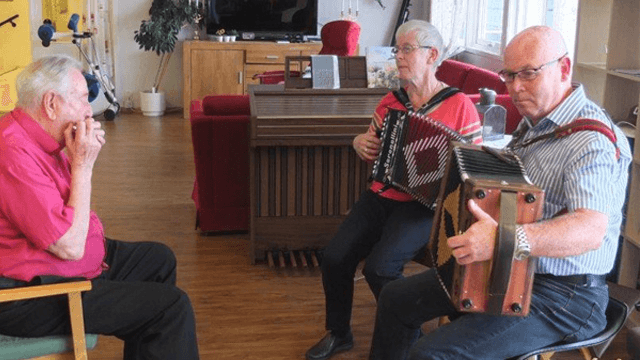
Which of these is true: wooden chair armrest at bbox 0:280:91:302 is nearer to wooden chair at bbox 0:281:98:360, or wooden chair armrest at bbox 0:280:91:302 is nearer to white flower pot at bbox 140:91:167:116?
wooden chair at bbox 0:281:98:360

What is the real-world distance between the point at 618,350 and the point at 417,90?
54.2 inches

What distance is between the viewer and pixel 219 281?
4160mm

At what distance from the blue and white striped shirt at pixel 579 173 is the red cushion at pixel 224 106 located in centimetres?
261

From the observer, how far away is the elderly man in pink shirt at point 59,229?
239 cm

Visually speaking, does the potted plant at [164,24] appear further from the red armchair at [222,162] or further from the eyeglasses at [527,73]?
the eyeglasses at [527,73]

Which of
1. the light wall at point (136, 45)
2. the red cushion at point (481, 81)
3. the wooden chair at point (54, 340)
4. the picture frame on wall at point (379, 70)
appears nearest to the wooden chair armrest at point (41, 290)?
the wooden chair at point (54, 340)

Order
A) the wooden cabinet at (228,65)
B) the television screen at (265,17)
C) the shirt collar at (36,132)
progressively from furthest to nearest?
the television screen at (265,17)
the wooden cabinet at (228,65)
the shirt collar at (36,132)

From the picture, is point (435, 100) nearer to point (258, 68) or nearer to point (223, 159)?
point (223, 159)

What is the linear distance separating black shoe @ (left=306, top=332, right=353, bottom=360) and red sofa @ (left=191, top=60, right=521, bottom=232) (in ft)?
5.09


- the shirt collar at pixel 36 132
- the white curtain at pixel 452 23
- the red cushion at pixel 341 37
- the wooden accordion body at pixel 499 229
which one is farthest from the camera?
the white curtain at pixel 452 23

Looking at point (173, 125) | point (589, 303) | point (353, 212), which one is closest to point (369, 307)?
point (353, 212)

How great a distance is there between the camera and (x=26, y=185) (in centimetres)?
238

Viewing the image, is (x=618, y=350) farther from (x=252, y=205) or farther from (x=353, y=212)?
(x=252, y=205)

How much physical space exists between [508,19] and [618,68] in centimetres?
288
